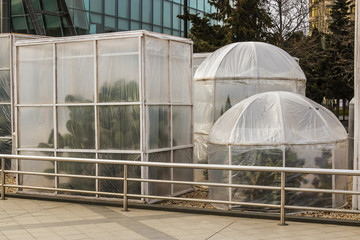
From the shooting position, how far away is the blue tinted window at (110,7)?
1436 inches

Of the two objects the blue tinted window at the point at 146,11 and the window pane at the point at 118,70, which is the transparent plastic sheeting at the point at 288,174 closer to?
the window pane at the point at 118,70

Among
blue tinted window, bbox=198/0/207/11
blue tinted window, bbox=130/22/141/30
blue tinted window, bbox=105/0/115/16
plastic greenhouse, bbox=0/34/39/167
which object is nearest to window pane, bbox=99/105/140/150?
plastic greenhouse, bbox=0/34/39/167

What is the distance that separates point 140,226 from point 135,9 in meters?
32.0

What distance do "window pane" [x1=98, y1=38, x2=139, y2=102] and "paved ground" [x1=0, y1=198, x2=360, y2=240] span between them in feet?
9.30

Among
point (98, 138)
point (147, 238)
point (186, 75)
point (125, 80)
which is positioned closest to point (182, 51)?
point (186, 75)

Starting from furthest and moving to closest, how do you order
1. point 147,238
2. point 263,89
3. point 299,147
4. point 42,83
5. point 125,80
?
point 263,89, point 42,83, point 125,80, point 299,147, point 147,238

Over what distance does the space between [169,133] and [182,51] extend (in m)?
2.13

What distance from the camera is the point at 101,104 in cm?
1175

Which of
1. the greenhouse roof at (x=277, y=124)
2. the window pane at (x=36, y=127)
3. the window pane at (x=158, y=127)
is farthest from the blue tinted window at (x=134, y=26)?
the greenhouse roof at (x=277, y=124)

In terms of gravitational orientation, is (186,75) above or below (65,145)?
above

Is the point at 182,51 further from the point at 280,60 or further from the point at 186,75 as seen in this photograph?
the point at 280,60

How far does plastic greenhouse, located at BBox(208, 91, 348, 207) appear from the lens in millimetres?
10820

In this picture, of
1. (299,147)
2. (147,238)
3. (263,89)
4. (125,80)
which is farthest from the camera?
(263,89)

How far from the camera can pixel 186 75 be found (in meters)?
13.3
